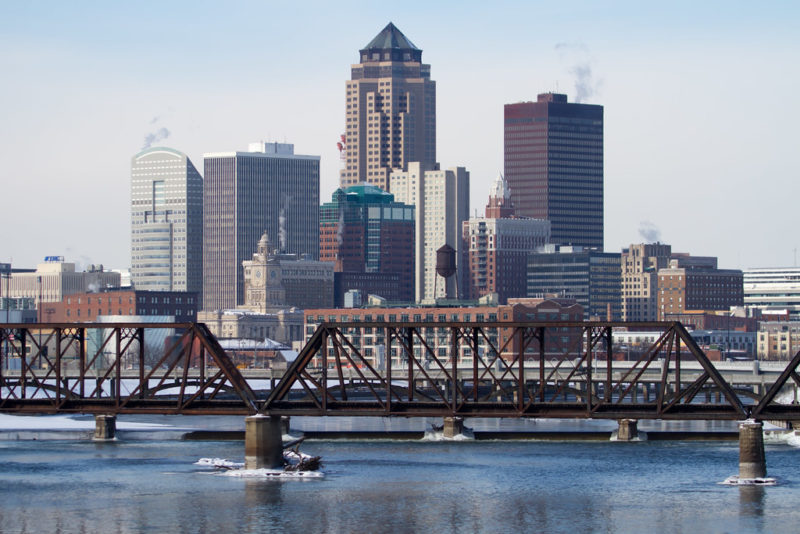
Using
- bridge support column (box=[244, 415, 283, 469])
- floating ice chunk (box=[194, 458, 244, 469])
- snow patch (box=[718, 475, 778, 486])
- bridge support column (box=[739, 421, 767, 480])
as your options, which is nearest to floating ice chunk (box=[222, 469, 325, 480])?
bridge support column (box=[244, 415, 283, 469])

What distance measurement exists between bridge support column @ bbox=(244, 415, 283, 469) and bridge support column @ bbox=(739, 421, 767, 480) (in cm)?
3257

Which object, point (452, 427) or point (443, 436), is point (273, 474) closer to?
point (452, 427)

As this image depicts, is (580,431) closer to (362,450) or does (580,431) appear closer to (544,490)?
(362,450)

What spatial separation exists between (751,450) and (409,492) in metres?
23.6

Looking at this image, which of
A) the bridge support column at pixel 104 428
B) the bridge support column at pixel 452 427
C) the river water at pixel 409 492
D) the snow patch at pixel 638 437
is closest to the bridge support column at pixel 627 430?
the snow patch at pixel 638 437

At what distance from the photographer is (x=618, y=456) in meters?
151

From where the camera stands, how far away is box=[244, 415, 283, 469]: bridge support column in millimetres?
121500

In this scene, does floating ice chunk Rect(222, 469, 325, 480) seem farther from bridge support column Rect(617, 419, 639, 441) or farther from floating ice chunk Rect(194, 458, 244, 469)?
bridge support column Rect(617, 419, 639, 441)

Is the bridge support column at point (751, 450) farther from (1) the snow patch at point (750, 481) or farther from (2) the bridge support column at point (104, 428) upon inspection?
(2) the bridge support column at point (104, 428)

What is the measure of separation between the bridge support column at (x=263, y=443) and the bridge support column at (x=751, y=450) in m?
32.6

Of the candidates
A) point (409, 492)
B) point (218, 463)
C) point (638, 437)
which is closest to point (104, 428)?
point (218, 463)

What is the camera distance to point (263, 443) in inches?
4833

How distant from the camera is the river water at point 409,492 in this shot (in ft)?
344

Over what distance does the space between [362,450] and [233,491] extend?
128 ft
